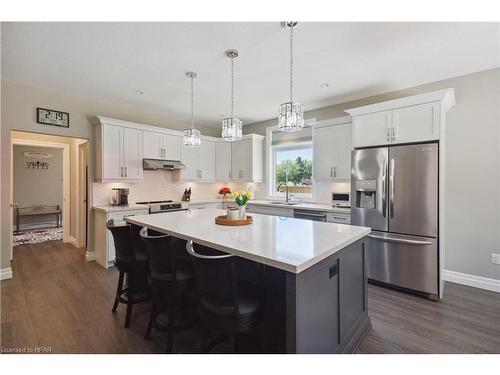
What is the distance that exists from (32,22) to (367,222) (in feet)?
13.6

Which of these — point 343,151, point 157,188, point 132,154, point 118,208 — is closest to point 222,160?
point 157,188

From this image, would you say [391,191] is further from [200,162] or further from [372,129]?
[200,162]

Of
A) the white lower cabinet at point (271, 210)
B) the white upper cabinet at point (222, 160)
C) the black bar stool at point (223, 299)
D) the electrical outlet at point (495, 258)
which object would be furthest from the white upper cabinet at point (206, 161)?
the electrical outlet at point (495, 258)

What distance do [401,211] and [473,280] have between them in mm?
1363

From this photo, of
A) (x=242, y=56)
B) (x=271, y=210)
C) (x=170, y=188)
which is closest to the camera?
(x=242, y=56)

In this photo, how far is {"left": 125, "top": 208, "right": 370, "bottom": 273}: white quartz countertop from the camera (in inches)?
56.0

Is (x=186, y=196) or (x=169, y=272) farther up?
(x=186, y=196)

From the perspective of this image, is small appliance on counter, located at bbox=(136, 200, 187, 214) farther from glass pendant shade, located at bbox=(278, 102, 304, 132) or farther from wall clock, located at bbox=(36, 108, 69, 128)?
glass pendant shade, located at bbox=(278, 102, 304, 132)

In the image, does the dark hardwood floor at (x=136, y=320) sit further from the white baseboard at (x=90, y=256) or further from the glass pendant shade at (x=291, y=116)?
the glass pendant shade at (x=291, y=116)

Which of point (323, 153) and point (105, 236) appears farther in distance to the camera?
point (323, 153)

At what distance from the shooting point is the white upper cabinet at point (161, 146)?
4590 mm

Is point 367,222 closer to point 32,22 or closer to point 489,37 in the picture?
point 489,37

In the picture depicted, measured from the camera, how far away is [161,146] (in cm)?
479
